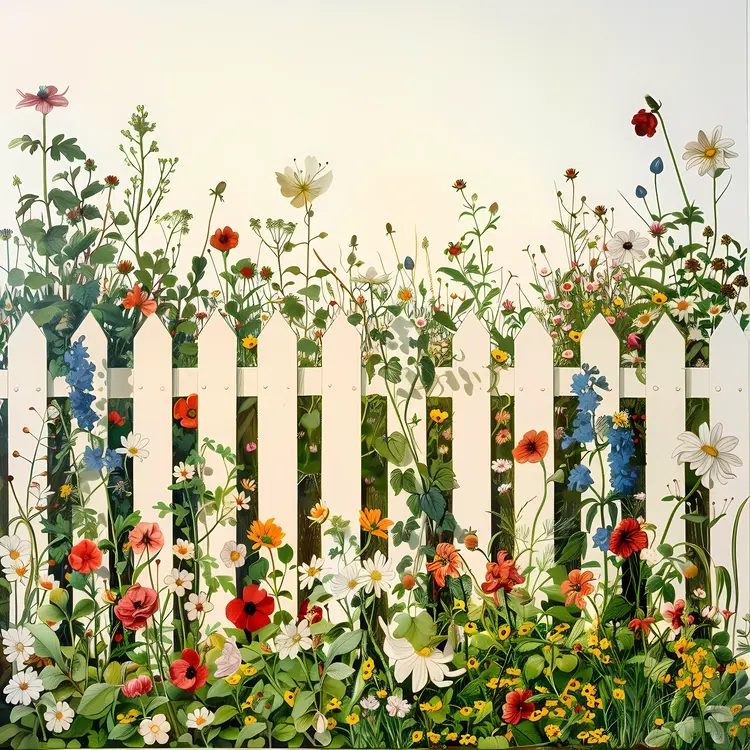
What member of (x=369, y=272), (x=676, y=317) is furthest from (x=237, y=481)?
(x=676, y=317)

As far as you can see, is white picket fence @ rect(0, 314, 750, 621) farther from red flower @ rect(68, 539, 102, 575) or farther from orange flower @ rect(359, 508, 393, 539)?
red flower @ rect(68, 539, 102, 575)

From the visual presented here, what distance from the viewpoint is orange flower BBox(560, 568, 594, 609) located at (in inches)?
57.9

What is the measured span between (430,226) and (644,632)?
1.27 meters

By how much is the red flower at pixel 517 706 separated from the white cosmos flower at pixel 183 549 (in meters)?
0.94

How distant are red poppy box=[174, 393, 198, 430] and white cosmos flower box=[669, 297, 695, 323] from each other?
1361mm

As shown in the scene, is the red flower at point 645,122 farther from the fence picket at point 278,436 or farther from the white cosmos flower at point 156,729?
the white cosmos flower at point 156,729

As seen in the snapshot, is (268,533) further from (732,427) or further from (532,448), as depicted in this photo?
(732,427)

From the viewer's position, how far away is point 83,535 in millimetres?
1501

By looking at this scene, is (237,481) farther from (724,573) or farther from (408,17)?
(408,17)

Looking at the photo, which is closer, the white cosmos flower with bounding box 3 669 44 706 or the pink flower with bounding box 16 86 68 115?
the white cosmos flower with bounding box 3 669 44 706

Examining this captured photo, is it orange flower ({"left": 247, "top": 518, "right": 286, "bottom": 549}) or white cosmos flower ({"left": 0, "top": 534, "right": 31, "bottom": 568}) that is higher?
orange flower ({"left": 247, "top": 518, "right": 286, "bottom": 549})

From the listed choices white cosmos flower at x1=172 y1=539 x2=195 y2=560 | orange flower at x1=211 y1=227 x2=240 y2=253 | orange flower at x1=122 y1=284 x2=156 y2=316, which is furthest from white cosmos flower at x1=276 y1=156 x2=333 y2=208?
white cosmos flower at x1=172 y1=539 x2=195 y2=560

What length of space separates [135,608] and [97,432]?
1.62 ft

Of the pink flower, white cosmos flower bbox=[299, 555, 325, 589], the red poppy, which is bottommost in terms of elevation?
white cosmos flower bbox=[299, 555, 325, 589]
